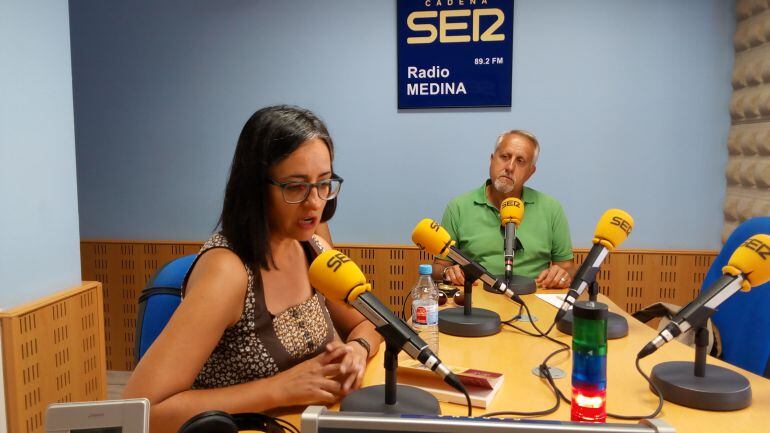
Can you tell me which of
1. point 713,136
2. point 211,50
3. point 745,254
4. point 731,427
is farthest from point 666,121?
point 211,50

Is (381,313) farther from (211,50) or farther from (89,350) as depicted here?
(211,50)

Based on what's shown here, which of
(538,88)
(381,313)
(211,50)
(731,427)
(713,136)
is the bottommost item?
(731,427)

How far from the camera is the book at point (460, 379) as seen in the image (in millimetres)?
1222

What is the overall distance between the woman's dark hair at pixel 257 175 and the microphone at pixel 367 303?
345 mm

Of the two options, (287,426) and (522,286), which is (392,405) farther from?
(522,286)

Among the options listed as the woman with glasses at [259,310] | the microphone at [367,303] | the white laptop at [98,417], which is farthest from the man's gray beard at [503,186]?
the white laptop at [98,417]

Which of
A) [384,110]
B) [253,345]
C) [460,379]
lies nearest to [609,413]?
[460,379]

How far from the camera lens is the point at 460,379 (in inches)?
48.7

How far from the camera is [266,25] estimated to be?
335cm

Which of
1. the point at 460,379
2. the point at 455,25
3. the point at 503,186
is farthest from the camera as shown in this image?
the point at 455,25

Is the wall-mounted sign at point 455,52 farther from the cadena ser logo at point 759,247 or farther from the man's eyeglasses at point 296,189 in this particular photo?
the cadena ser logo at point 759,247

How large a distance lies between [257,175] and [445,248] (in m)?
0.61

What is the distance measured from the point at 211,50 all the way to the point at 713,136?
10.0 ft

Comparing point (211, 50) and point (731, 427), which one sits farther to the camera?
point (211, 50)
